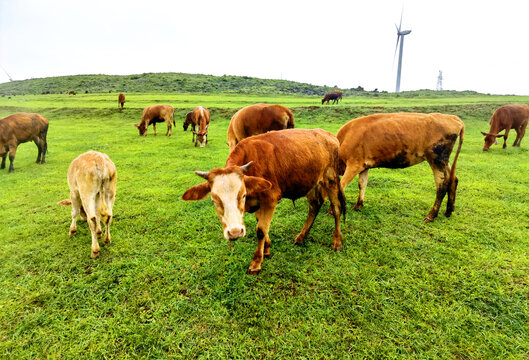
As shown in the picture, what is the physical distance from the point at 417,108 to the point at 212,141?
18.3 m

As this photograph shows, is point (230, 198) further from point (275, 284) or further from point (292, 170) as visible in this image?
point (275, 284)

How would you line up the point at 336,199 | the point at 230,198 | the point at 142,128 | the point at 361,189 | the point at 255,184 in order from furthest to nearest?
the point at 142,128 → the point at 361,189 → the point at 336,199 → the point at 255,184 → the point at 230,198

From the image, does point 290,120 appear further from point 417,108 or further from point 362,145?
point 417,108

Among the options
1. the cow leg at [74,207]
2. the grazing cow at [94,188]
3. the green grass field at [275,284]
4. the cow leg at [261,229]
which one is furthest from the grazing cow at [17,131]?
the cow leg at [261,229]

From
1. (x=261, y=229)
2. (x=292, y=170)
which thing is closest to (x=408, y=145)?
(x=292, y=170)

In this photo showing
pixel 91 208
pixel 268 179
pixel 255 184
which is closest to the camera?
pixel 255 184

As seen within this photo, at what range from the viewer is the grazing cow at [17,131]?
347 inches

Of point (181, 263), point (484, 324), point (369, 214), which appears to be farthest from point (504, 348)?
point (181, 263)

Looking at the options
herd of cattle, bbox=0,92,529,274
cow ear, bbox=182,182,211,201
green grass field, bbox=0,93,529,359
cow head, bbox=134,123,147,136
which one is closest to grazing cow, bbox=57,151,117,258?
herd of cattle, bbox=0,92,529,274

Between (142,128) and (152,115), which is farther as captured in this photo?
(152,115)

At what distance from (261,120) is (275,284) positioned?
568 cm

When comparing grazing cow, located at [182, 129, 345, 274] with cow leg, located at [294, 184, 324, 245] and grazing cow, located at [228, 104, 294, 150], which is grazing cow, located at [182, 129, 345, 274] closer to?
cow leg, located at [294, 184, 324, 245]

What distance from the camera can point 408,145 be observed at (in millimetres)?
5074

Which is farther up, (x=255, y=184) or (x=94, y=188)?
(x=255, y=184)
